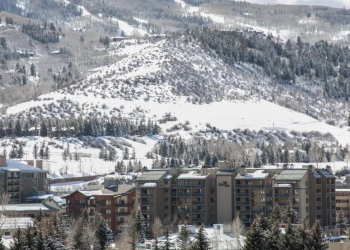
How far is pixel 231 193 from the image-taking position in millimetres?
129125

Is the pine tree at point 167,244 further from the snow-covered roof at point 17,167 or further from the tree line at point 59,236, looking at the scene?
the snow-covered roof at point 17,167

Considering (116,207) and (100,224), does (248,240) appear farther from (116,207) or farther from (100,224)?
(116,207)

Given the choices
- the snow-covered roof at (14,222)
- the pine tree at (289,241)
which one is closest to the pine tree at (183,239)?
the pine tree at (289,241)

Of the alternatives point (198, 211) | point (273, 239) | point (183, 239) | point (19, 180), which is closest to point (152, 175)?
point (198, 211)

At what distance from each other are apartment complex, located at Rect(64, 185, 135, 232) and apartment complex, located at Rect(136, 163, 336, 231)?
10.1 metres

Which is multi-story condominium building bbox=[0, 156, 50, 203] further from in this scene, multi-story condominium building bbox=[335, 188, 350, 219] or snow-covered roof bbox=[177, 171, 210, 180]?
multi-story condominium building bbox=[335, 188, 350, 219]

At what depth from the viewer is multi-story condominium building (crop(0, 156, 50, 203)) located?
153 metres

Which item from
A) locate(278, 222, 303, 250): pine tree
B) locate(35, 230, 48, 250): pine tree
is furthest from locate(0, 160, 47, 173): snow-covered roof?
locate(278, 222, 303, 250): pine tree

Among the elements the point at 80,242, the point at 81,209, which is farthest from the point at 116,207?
the point at 80,242

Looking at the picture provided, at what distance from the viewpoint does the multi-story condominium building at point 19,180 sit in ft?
503

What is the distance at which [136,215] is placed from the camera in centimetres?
11631

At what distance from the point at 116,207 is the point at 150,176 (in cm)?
1136

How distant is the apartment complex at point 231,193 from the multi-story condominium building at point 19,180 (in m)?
30.0

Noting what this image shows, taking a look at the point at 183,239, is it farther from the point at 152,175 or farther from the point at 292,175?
the point at 152,175
